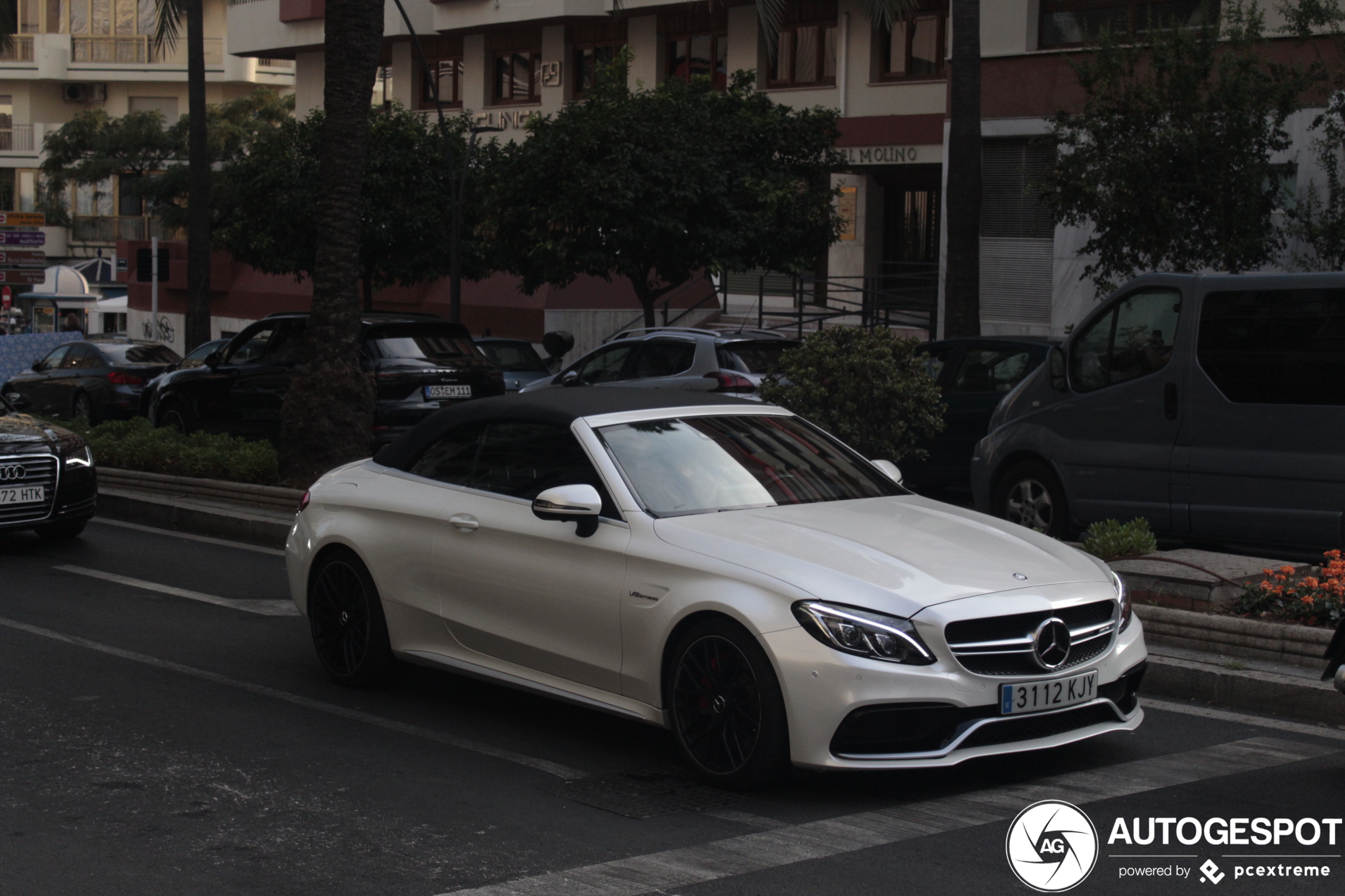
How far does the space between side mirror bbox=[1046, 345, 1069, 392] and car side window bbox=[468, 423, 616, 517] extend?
539 cm

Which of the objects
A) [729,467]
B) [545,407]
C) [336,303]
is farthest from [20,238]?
[729,467]

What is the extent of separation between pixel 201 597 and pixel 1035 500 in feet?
19.3

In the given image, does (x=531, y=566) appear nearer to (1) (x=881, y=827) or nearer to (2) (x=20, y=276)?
(1) (x=881, y=827)

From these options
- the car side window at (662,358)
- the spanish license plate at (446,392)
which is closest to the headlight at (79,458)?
the spanish license plate at (446,392)

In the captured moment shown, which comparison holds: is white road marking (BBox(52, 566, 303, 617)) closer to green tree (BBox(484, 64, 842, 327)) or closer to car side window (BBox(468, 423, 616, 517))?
car side window (BBox(468, 423, 616, 517))

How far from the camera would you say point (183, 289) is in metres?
49.2

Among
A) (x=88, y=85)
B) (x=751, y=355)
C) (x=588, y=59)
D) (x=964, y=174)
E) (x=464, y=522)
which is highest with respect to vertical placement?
(x=88, y=85)

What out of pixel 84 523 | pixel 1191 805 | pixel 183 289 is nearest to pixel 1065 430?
pixel 1191 805

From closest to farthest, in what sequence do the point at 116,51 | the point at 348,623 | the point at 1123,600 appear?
1. the point at 1123,600
2. the point at 348,623
3. the point at 116,51

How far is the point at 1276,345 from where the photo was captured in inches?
386

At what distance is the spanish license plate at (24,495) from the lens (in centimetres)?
1205

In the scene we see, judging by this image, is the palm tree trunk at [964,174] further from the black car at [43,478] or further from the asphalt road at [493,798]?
the asphalt road at [493,798]

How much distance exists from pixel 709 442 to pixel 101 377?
69.6ft

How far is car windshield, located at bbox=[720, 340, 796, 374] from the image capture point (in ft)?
53.4
